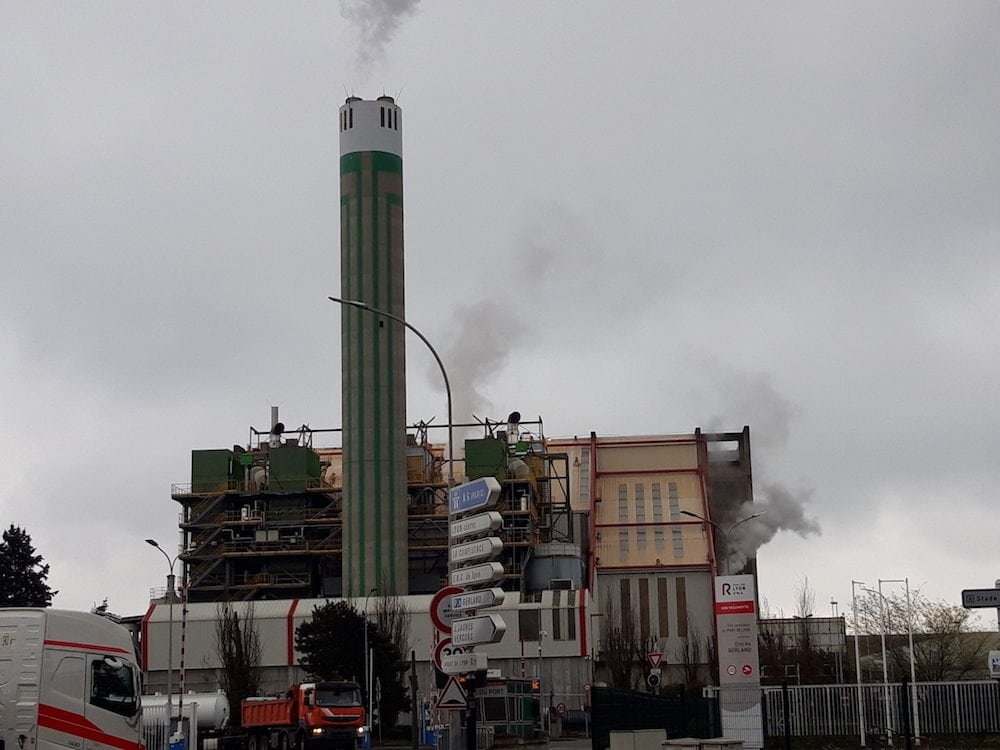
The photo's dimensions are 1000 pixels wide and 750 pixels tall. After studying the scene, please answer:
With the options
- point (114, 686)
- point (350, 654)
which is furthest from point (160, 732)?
point (350, 654)

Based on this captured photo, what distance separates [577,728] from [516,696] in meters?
14.3

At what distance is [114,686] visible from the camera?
28.3 m

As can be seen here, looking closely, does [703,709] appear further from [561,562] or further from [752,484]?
[752,484]

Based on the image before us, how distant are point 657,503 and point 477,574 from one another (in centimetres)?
8912

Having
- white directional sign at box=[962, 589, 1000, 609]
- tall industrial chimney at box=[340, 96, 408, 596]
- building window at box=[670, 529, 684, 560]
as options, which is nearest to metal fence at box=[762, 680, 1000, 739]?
white directional sign at box=[962, 589, 1000, 609]

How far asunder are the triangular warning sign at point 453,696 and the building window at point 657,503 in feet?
285

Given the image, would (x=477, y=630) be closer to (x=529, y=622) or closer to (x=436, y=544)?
(x=529, y=622)

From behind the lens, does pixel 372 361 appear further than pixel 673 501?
No

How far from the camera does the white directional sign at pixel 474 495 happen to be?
90.3 ft

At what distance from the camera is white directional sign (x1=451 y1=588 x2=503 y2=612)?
26844 mm

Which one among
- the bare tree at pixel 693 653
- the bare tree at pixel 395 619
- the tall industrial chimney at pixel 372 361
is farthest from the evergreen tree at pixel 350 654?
the bare tree at pixel 693 653

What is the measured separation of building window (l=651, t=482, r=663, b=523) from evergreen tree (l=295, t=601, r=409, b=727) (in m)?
40.2

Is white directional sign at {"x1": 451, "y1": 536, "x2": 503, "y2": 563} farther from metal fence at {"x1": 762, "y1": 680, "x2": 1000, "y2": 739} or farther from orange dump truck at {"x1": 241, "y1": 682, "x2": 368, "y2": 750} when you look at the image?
orange dump truck at {"x1": 241, "y1": 682, "x2": 368, "y2": 750}

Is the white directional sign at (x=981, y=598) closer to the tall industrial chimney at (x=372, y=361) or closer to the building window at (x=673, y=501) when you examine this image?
the tall industrial chimney at (x=372, y=361)
